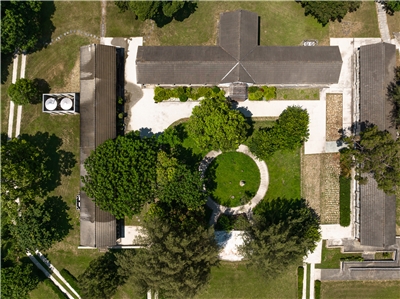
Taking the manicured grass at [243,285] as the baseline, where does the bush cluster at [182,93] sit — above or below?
above

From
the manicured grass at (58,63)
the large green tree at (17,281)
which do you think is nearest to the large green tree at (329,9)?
the manicured grass at (58,63)

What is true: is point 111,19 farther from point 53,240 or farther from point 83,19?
point 53,240

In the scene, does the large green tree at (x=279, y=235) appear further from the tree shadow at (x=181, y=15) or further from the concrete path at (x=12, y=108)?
the concrete path at (x=12, y=108)

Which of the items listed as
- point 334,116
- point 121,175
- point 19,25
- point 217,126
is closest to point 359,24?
point 334,116

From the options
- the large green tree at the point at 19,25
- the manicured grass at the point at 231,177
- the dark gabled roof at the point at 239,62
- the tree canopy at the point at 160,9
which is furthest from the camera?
the manicured grass at the point at 231,177

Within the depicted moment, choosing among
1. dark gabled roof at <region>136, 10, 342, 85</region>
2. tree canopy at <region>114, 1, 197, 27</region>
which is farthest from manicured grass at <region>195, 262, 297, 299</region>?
tree canopy at <region>114, 1, 197, 27</region>

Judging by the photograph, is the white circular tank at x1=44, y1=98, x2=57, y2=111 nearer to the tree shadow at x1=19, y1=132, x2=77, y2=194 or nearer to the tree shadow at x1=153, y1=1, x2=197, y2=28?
the tree shadow at x1=19, y1=132, x2=77, y2=194
